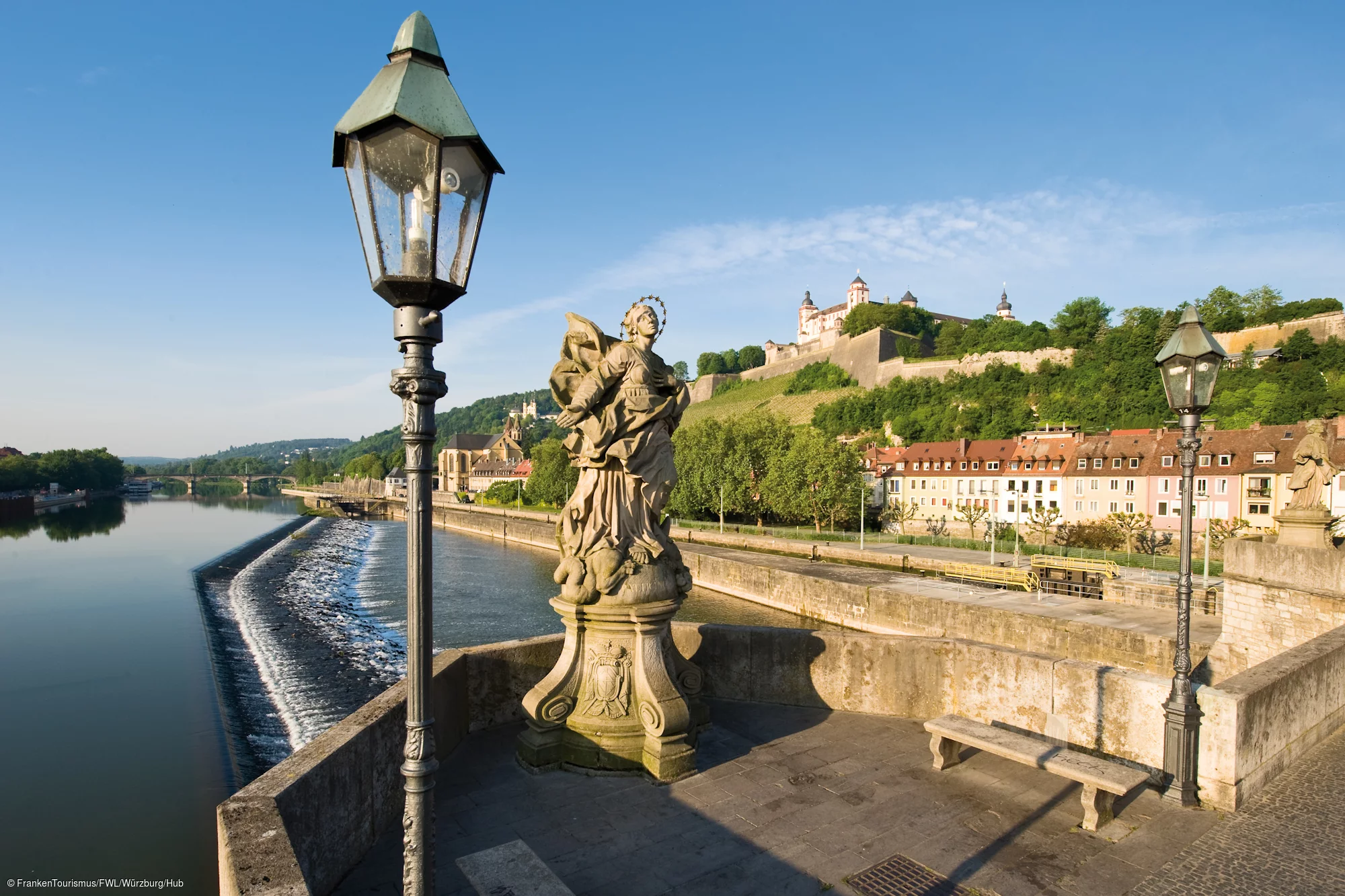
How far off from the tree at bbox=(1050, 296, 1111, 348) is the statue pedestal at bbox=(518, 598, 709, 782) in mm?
93548

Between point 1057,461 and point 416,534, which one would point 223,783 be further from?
point 1057,461

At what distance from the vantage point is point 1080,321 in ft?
294

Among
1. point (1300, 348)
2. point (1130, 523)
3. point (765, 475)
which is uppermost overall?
point (1300, 348)

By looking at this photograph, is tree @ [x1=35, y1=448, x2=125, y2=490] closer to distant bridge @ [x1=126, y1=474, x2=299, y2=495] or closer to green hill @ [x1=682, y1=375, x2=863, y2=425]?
distant bridge @ [x1=126, y1=474, x2=299, y2=495]

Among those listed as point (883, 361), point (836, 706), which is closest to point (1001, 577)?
point (836, 706)

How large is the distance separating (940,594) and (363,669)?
19456mm

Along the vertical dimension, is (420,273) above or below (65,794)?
above

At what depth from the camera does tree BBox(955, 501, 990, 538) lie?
47.1 m

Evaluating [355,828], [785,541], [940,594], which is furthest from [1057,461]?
[355,828]

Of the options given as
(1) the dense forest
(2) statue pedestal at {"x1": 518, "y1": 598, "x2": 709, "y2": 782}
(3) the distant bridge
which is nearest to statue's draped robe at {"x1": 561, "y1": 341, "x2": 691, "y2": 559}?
(2) statue pedestal at {"x1": 518, "y1": 598, "x2": 709, "y2": 782}

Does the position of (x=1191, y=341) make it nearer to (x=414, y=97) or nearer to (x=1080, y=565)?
(x=414, y=97)

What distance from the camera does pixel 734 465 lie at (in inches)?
2163

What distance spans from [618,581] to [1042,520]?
45871 mm

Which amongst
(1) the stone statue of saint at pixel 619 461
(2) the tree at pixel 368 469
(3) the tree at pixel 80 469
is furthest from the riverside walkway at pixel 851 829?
(2) the tree at pixel 368 469
